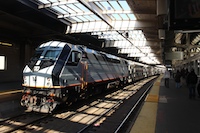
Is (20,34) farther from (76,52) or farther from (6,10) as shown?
(76,52)

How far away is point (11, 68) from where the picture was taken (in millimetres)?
23578

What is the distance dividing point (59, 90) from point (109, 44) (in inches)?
870

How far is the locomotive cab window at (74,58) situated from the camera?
11.1m

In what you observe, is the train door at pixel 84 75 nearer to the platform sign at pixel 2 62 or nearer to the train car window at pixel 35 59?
the train car window at pixel 35 59

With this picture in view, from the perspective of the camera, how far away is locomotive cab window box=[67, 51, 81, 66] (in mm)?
11139

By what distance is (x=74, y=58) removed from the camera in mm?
11492

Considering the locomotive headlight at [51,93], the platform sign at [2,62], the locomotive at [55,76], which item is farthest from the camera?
the platform sign at [2,62]

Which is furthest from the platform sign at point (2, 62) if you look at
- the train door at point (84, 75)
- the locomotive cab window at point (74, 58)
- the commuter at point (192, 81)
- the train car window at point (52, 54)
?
the commuter at point (192, 81)

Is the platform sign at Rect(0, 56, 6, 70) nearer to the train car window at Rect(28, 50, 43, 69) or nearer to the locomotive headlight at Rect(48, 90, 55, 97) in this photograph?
the train car window at Rect(28, 50, 43, 69)

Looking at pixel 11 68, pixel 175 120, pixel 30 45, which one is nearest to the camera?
pixel 175 120

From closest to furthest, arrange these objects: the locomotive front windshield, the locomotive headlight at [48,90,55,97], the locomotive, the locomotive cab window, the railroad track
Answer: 1. the railroad track
2. the locomotive headlight at [48,90,55,97]
3. the locomotive
4. the locomotive front windshield
5. the locomotive cab window

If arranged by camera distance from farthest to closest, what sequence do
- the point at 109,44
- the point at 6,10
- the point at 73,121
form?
1. the point at 109,44
2. the point at 6,10
3. the point at 73,121

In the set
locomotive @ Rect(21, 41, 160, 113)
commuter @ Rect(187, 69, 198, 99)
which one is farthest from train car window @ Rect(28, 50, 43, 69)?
commuter @ Rect(187, 69, 198, 99)

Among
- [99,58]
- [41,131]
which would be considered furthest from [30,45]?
[41,131]
